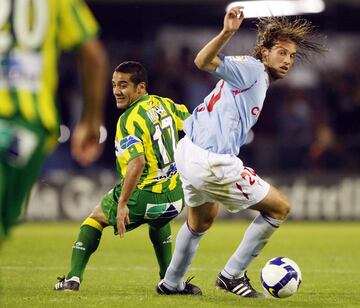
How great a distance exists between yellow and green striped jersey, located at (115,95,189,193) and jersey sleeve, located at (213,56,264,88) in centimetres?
100

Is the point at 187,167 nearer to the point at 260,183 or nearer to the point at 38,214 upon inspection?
the point at 260,183

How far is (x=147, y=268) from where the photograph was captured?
9.95 metres

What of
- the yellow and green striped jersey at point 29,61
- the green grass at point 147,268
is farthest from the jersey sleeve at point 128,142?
the yellow and green striped jersey at point 29,61

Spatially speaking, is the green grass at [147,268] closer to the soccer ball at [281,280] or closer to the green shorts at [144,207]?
the soccer ball at [281,280]

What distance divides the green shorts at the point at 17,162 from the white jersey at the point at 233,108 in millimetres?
2830

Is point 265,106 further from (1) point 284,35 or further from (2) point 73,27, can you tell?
(2) point 73,27

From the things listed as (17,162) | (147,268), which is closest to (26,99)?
(17,162)

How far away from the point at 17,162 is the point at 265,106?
16.6 metres

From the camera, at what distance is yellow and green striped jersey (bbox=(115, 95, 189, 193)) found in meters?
7.78

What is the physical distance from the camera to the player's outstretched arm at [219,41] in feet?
20.9

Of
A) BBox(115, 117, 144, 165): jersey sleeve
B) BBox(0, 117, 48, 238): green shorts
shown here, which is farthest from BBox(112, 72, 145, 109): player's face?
BBox(0, 117, 48, 238): green shorts

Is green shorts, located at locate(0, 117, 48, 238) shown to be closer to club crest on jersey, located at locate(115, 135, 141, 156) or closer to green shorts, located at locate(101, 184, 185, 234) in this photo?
club crest on jersey, located at locate(115, 135, 141, 156)

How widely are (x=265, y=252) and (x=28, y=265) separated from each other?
317cm

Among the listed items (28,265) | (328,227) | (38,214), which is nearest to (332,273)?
(28,265)
